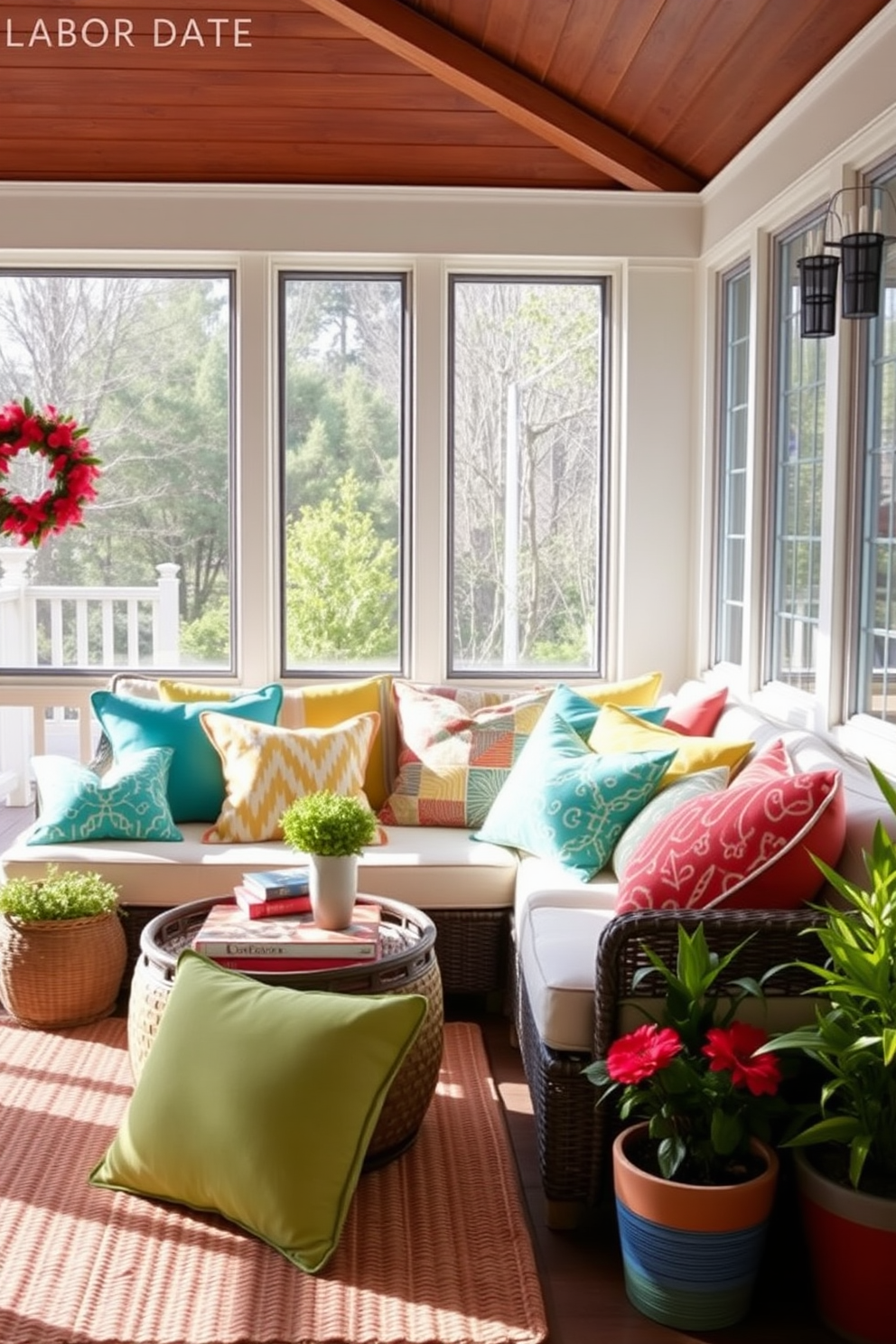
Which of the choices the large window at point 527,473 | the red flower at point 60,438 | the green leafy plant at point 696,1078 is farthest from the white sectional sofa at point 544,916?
the red flower at point 60,438

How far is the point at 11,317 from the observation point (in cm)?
535

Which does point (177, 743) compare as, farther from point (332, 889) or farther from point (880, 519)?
point (880, 519)

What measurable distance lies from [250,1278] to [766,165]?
3.47m

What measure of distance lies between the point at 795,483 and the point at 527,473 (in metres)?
1.31

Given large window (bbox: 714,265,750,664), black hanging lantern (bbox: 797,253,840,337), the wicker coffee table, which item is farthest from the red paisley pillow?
large window (bbox: 714,265,750,664)

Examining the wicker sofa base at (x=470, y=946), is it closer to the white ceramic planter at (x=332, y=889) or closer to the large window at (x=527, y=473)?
the white ceramic planter at (x=332, y=889)

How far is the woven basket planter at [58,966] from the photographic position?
3885mm

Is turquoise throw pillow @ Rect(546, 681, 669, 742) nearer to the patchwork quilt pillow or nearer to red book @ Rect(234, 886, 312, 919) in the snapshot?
the patchwork quilt pillow

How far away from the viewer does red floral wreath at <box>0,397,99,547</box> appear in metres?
3.22

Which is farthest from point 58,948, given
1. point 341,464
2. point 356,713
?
point 341,464

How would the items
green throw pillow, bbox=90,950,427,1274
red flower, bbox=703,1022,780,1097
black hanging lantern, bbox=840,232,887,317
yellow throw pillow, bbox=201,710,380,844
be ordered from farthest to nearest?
1. yellow throw pillow, bbox=201,710,380,844
2. black hanging lantern, bbox=840,232,887,317
3. green throw pillow, bbox=90,950,427,1274
4. red flower, bbox=703,1022,780,1097

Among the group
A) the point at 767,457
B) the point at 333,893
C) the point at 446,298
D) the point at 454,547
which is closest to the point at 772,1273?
the point at 333,893

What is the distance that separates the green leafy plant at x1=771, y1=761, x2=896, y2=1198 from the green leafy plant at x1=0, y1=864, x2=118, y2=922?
206 centimetres

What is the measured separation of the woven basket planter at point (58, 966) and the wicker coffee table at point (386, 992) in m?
0.59
